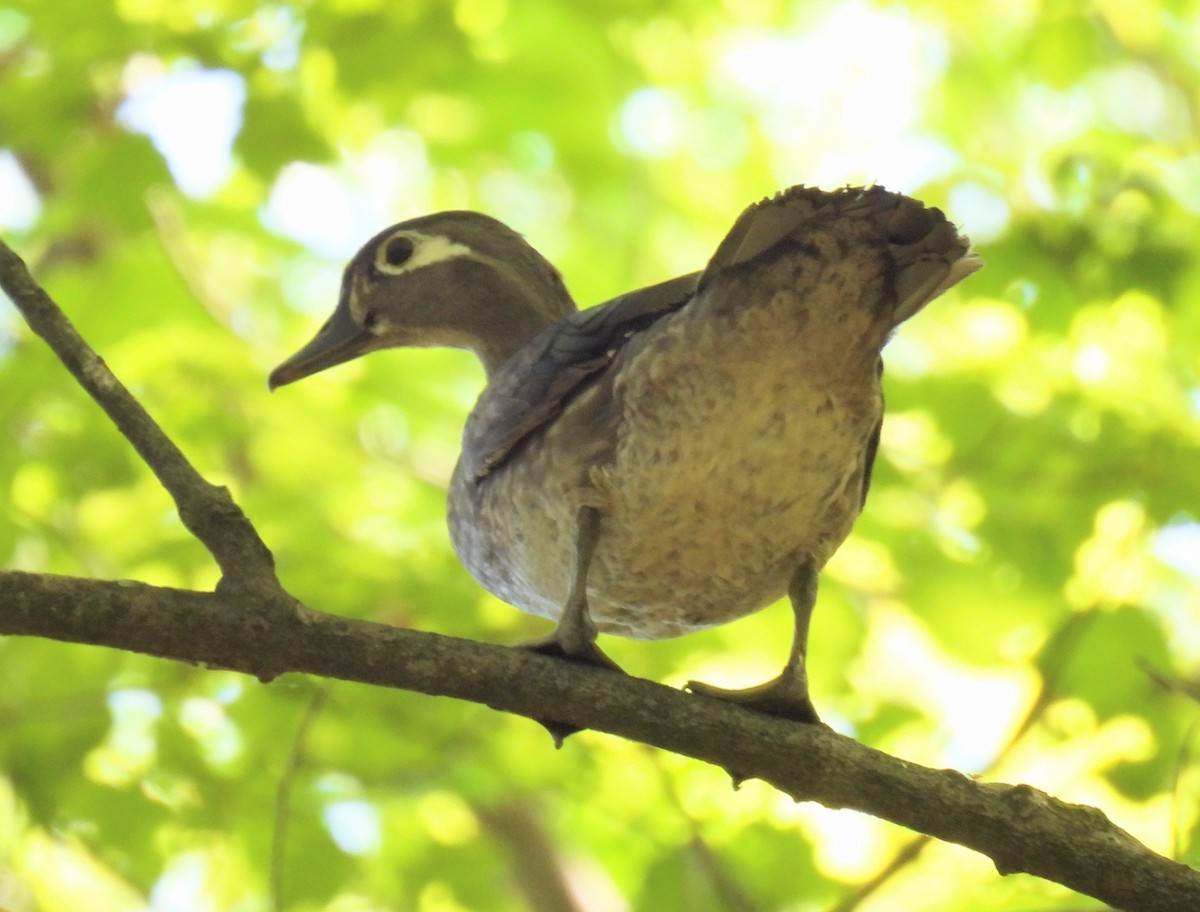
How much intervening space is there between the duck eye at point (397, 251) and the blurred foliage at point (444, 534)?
3.59ft

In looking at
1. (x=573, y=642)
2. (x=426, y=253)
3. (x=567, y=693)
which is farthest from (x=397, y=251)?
(x=567, y=693)

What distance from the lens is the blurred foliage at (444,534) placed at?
14.0 ft

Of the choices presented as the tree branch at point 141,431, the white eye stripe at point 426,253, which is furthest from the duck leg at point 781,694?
the white eye stripe at point 426,253

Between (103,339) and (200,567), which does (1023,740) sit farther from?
(103,339)

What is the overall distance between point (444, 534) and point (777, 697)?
8.99 feet

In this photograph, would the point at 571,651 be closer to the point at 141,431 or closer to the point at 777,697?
the point at 777,697

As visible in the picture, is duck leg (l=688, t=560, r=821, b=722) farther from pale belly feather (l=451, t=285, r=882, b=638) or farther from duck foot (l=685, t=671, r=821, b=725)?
pale belly feather (l=451, t=285, r=882, b=638)

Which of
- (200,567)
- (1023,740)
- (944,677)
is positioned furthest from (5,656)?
(944,677)

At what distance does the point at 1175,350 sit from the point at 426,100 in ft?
9.65

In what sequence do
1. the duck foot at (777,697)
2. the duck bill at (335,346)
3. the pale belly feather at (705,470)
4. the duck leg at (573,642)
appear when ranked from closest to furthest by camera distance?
the duck leg at (573,642), the duck foot at (777,697), the pale belly feather at (705,470), the duck bill at (335,346)

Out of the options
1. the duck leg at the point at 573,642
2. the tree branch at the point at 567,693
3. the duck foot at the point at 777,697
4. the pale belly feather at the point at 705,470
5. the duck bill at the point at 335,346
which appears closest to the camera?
the tree branch at the point at 567,693

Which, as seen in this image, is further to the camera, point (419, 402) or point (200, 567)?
point (419, 402)

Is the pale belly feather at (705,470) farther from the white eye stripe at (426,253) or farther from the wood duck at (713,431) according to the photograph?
the white eye stripe at (426,253)

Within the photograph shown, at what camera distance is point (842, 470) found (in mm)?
2902
